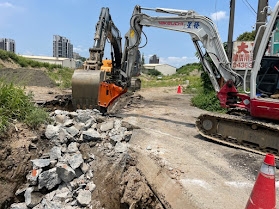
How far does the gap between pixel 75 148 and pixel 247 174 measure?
9.92 ft

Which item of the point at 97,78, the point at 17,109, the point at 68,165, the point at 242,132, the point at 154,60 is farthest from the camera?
the point at 154,60

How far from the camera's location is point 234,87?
6.21m

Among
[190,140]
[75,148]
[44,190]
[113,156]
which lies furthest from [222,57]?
[44,190]

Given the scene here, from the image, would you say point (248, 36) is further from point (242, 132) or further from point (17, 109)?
point (17, 109)

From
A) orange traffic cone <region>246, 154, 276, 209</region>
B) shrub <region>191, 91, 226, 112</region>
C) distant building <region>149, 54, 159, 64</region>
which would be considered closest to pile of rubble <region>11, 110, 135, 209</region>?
orange traffic cone <region>246, 154, 276, 209</region>

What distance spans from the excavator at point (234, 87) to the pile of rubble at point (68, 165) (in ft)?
5.46

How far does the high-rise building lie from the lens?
62.8 meters

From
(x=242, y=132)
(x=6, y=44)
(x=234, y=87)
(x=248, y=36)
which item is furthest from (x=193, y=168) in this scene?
(x=6, y=44)

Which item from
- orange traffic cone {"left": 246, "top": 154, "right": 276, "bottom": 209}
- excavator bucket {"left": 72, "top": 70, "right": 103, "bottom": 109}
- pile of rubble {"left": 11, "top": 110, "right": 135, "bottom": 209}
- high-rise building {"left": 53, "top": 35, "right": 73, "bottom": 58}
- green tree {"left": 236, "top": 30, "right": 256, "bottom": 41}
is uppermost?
high-rise building {"left": 53, "top": 35, "right": 73, "bottom": 58}

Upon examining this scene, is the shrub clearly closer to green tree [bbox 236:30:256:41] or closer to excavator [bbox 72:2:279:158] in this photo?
excavator [bbox 72:2:279:158]

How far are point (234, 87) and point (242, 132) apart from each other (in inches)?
45.6

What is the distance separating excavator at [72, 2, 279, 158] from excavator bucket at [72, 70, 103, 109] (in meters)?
0.13

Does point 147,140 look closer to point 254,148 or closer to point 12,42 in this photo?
point 254,148

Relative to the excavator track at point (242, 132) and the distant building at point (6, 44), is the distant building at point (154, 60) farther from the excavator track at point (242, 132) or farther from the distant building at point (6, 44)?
A: the excavator track at point (242, 132)
